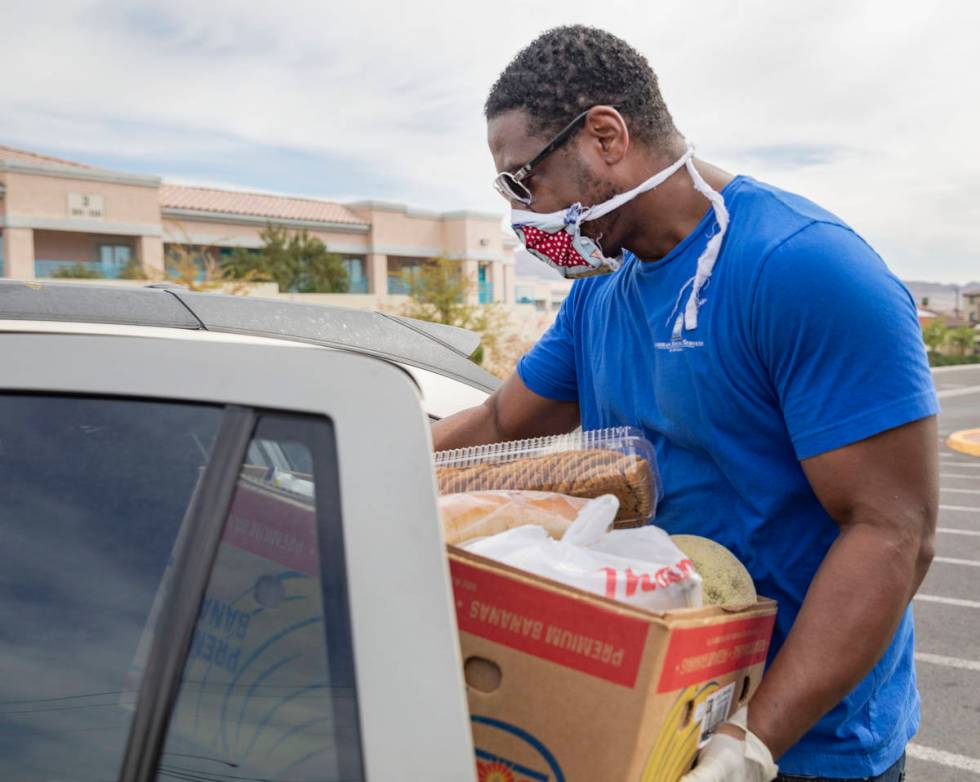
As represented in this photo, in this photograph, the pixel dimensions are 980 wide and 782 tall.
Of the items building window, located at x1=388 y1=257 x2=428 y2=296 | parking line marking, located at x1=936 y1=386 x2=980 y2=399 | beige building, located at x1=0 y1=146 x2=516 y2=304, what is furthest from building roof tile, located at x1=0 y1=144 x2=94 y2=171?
parking line marking, located at x1=936 y1=386 x2=980 y2=399

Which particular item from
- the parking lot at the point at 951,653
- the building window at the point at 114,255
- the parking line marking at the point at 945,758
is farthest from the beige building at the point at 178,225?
the parking line marking at the point at 945,758

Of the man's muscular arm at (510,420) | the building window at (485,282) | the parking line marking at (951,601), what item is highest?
the building window at (485,282)

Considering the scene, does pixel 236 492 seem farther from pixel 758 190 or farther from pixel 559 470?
pixel 758 190

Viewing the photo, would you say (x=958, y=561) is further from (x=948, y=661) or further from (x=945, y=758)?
(x=945, y=758)

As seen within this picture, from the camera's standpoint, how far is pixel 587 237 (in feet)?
6.01

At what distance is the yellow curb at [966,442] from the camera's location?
613 inches

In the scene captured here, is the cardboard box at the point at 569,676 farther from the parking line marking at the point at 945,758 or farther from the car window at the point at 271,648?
the parking line marking at the point at 945,758

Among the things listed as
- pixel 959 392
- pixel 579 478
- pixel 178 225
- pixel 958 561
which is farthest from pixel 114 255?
pixel 579 478

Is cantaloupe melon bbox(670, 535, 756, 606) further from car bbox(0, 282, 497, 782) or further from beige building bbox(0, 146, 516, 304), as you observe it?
beige building bbox(0, 146, 516, 304)

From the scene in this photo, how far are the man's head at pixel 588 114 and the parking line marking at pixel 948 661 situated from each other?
182 inches

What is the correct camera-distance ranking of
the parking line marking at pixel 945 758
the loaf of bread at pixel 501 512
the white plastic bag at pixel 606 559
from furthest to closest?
1. the parking line marking at pixel 945 758
2. the loaf of bread at pixel 501 512
3. the white plastic bag at pixel 606 559

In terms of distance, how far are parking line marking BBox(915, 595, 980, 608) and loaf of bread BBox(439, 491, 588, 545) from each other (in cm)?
595

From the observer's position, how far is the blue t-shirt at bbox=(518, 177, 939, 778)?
1390 mm

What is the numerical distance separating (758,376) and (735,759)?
0.58m
